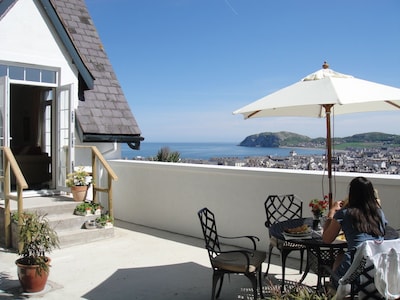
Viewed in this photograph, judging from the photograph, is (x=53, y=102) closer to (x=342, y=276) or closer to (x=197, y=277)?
(x=197, y=277)

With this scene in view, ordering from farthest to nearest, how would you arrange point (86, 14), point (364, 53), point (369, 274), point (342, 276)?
point (364, 53)
point (86, 14)
point (342, 276)
point (369, 274)

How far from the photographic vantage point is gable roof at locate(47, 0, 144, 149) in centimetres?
959

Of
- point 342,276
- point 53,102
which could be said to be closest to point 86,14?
point 53,102

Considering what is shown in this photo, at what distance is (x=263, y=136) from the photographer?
14.1 meters

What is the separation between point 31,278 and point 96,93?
240 inches

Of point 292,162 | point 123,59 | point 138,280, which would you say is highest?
point 123,59

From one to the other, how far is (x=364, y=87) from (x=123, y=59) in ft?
114

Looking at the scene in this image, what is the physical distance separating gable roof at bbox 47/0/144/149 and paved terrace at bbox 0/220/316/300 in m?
2.93

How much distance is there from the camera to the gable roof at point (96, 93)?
9.59 m

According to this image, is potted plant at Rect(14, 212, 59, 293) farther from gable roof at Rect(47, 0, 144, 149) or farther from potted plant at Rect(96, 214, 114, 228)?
gable roof at Rect(47, 0, 144, 149)

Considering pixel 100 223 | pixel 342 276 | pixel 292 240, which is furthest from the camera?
pixel 100 223

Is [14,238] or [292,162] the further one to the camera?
[292,162]

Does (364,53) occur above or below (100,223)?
above

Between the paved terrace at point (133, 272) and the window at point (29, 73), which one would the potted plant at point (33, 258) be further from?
the window at point (29, 73)
